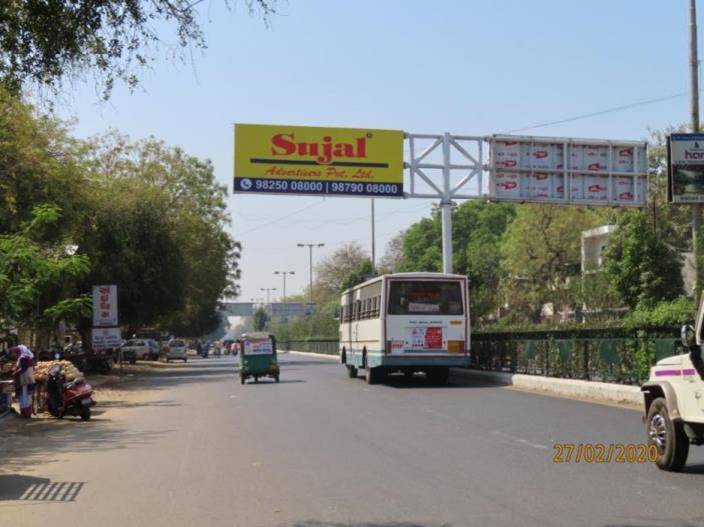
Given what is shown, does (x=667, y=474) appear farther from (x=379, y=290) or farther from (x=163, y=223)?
(x=163, y=223)

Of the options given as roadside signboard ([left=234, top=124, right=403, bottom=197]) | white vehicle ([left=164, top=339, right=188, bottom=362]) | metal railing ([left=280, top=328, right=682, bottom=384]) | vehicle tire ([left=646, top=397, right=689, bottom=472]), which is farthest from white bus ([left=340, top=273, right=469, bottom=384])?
white vehicle ([left=164, top=339, right=188, bottom=362])

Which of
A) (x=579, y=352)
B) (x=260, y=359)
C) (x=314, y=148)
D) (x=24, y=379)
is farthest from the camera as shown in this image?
(x=260, y=359)

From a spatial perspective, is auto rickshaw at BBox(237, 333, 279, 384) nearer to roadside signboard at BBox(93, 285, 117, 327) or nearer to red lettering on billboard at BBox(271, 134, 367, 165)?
red lettering on billboard at BBox(271, 134, 367, 165)

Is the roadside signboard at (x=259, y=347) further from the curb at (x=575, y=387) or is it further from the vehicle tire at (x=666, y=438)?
the vehicle tire at (x=666, y=438)

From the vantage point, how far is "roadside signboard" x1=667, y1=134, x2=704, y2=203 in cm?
2334

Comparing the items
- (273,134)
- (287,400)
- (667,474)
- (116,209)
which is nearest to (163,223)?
(116,209)

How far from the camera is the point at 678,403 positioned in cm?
970

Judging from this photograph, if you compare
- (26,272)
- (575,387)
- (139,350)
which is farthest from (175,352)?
(26,272)

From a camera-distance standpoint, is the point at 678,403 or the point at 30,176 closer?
the point at 678,403

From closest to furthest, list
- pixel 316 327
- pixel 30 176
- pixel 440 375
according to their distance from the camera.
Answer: pixel 30 176 → pixel 440 375 → pixel 316 327

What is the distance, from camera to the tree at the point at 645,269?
43.6 meters

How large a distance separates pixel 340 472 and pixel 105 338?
1083 inches

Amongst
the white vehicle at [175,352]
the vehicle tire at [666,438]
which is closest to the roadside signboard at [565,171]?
the vehicle tire at [666,438]
